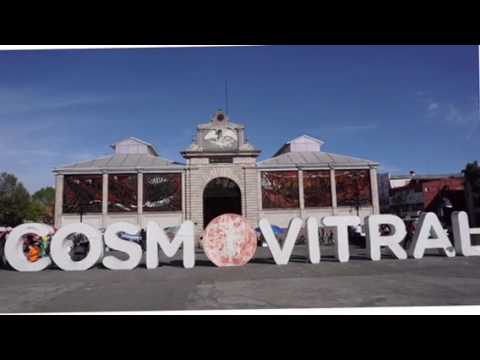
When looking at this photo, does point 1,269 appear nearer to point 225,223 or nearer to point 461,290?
point 225,223

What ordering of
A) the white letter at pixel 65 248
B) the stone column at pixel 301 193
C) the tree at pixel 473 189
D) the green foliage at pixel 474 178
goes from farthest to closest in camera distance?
the green foliage at pixel 474 178 → the tree at pixel 473 189 → the stone column at pixel 301 193 → the white letter at pixel 65 248

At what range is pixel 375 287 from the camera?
9.84m

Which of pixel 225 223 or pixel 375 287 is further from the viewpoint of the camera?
pixel 225 223

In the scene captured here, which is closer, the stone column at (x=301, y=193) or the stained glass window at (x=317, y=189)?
the stone column at (x=301, y=193)

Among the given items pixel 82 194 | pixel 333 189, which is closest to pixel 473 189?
pixel 333 189

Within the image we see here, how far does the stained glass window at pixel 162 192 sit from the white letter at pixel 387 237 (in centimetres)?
1951

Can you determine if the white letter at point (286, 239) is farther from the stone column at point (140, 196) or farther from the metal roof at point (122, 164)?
the stone column at point (140, 196)

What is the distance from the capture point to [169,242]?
14.0m

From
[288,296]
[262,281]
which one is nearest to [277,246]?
[262,281]

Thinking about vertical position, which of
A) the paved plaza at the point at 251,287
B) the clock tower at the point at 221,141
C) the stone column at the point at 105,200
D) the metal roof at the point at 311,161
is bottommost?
the paved plaza at the point at 251,287

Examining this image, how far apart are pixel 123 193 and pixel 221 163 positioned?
8.53 metres

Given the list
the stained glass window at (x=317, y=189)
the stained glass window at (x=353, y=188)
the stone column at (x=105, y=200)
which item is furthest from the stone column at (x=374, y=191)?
the stone column at (x=105, y=200)

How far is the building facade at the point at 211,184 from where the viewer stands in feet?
102
